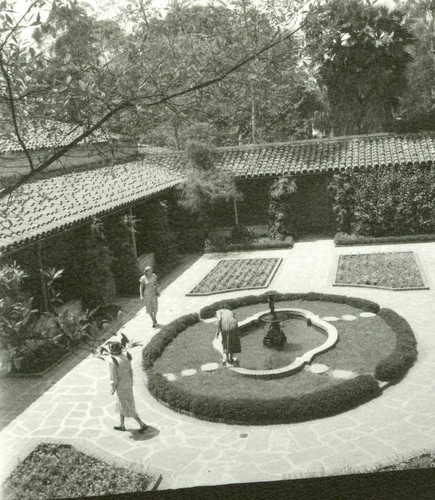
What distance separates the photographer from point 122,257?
685 inches

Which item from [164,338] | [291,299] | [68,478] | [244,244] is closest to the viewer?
[68,478]

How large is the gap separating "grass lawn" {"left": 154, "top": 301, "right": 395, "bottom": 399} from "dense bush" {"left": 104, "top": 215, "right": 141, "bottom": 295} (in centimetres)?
434

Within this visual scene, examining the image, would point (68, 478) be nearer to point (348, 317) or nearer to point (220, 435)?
point (220, 435)

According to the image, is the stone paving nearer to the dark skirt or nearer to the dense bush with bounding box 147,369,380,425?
the dense bush with bounding box 147,369,380,425

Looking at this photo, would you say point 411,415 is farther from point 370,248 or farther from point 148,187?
point 148,187

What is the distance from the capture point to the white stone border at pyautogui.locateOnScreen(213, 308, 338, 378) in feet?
34.0

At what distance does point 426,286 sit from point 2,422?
432 inches

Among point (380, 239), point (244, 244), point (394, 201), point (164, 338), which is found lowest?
point (244, 244)

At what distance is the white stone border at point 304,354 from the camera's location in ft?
34.0

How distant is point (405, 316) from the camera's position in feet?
43.2

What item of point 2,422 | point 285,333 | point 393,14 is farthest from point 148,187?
point 393,14

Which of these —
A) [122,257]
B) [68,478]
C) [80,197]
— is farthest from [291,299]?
[68,478]

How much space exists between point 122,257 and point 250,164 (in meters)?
9.41

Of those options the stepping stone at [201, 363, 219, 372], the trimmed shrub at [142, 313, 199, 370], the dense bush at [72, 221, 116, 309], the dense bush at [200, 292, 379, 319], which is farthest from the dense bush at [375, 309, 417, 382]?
the dense bush at [72, 221, 116, 309]
